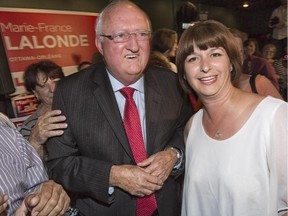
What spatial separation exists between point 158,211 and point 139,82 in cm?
74

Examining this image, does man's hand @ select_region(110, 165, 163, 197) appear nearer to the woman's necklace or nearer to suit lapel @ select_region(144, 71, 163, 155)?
suit lapel @ select_region(144, 71, 163, 155)

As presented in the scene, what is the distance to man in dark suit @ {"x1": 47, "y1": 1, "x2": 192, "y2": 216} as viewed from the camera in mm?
1485

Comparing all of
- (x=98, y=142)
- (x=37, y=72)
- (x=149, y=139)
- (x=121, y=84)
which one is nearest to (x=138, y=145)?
(x=149, y=139)

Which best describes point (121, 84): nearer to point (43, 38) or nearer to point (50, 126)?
point (50, 126)

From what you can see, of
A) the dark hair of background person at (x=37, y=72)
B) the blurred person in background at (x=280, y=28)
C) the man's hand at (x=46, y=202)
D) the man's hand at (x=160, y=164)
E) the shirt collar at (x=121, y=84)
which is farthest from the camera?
the blurred person in background at (x=280, y=28)

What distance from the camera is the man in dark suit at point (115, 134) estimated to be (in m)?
1.49

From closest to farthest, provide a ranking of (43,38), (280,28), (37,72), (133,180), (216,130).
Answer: (133,180), (216,130), (37,72), (43,38), (280,28)

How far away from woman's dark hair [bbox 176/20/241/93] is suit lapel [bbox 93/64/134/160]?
0.43m

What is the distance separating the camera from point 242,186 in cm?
137

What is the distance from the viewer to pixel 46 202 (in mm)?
1211

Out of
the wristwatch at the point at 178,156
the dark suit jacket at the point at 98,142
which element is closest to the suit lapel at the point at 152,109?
the dark suit jacket at the point at 98,142

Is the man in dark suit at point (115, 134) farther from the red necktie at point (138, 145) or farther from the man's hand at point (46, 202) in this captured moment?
the man's hand at point (46, 202)

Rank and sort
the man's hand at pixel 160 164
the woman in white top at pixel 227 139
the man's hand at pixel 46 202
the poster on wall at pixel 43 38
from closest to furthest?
the man's hand at pixel 46 202, the woman in white top at pixel 227 139, the man's hand at pixel 160 164, the poster on wall at pixel 43 38

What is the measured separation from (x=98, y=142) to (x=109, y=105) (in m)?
0.21
